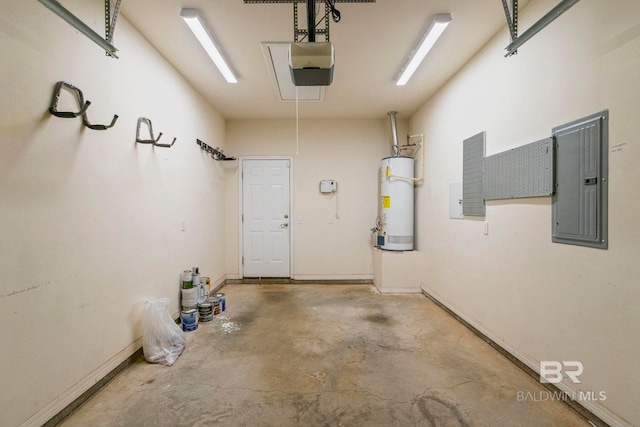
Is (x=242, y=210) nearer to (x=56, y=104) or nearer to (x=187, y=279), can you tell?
(x=187, y=279)

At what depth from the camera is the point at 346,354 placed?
8.13 feet

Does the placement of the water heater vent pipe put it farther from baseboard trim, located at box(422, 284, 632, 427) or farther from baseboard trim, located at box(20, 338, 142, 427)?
baseboard trim, located at box(20, 338, 142, 427)

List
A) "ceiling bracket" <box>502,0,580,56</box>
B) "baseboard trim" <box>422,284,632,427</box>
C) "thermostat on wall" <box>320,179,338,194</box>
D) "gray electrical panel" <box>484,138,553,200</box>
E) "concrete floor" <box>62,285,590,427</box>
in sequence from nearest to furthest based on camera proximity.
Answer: "ceiling bracket" <box>502,0,580,56</box>
"baseboard trim" <box>422,284,632,427</box>
"concrete floor" <box>62,285,590,427</box>
"gray electrical panel" <box>484,138,553,200</box>
"thermostat on wall" <box>320,179,338,194</box>

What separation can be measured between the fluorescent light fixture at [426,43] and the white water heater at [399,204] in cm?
136

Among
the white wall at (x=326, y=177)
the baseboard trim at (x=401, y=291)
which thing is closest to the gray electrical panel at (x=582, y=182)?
the baseboard trim at (x=401, y=291)

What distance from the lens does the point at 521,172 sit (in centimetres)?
224

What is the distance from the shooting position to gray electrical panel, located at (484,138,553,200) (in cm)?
200

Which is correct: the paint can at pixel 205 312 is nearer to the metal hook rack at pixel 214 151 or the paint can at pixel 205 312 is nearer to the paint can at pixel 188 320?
the paint can at pixel 188 320

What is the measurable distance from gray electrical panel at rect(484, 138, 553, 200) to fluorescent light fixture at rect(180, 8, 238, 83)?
2921 mm

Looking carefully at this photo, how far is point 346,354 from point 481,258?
1.67 meters

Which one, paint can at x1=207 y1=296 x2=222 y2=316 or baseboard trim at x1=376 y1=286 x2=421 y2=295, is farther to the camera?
baseboard trim at x1=376 y1=286 x2=421 y2=295

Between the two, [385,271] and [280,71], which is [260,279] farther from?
[280,71]

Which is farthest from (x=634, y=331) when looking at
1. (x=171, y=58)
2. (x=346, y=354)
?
(x=171, y=58)

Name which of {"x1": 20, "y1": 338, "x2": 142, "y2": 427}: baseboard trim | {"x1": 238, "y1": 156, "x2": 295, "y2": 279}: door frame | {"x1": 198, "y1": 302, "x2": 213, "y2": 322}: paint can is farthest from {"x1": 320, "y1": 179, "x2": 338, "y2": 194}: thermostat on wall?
{"x1": 20, "y1": 338, "x2": 142, "y2": 427}: baseboard trim
